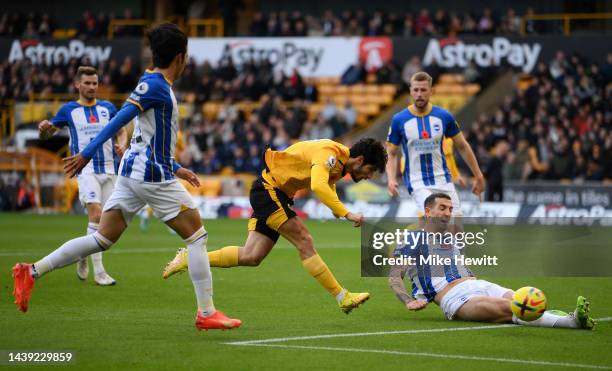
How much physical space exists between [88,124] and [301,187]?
4113 millimetres

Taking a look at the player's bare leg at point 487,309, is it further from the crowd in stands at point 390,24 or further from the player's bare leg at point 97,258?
the crowd in stands at point 390,24

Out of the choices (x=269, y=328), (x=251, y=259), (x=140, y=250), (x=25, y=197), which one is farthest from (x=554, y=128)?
(x=269, y=328)

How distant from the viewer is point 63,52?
40.1m

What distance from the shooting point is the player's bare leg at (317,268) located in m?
9.61

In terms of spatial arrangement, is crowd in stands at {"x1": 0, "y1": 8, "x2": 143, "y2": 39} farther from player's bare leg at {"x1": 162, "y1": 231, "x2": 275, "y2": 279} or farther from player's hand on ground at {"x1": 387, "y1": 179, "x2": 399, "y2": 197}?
player's bare leg at {"x1": 162, "y1": 231, "x2": 275, "y2": 279}

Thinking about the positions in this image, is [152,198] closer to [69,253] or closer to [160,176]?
[160,176]

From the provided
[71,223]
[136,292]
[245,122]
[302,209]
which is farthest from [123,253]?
[245,122]

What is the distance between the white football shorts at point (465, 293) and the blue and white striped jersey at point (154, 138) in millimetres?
2692

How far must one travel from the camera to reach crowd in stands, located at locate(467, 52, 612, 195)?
1147 inches

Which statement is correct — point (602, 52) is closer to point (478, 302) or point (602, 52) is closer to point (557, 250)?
point (557, 250)

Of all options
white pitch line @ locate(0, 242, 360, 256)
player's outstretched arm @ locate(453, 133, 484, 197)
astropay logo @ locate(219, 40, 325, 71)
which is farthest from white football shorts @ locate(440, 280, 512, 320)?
astropay logo @ locate(219, 40, 325, 71)

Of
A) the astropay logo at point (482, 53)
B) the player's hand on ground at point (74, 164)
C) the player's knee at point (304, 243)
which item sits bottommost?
the player's knee at point (304, 243)

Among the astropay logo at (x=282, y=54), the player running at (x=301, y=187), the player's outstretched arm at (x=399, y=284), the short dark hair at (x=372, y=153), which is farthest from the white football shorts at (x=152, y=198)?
the astropay logo at (x=282, y=54)

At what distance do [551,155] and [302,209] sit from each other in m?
6.78
